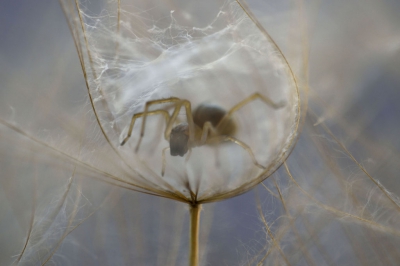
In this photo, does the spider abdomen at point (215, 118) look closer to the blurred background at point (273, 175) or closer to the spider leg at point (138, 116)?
the spider leg at point (138, 116)

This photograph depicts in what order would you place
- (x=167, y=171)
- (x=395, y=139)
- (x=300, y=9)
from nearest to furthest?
1. (x=167, y=171)
2. (x=300, y=9)
3. (x=395, y=139)

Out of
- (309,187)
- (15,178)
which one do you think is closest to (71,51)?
(15,178)

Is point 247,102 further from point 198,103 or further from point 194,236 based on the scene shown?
point 194,236

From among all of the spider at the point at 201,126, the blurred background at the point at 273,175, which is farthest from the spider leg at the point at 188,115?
the blurred background at the point at 273,175

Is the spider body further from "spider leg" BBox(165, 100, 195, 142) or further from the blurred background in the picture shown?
the blurred background

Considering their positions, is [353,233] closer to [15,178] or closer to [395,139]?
[395,139]

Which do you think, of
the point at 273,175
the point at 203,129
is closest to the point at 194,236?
the point at 203,129

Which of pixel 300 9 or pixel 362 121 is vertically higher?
pixel 300 9
